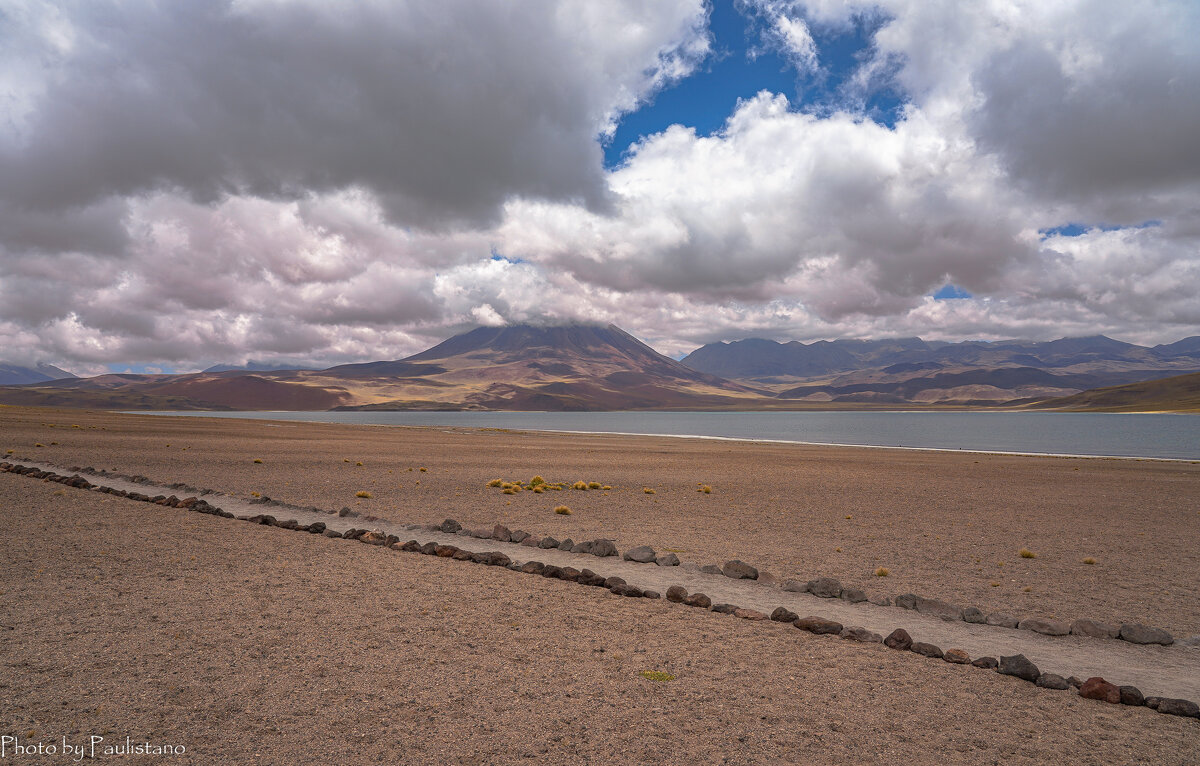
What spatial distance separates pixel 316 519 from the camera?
704 inches

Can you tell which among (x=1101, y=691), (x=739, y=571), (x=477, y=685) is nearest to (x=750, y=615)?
(x=739, y=571)

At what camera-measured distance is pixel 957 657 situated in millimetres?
8172

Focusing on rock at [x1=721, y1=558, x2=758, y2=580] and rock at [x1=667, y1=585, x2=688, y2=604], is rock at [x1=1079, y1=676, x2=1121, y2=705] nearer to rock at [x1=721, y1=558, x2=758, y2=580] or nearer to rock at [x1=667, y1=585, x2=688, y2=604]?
rock at [x1=667, y1=585, x2=688, y2=604]

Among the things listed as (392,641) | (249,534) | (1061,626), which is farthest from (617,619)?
(249,534)

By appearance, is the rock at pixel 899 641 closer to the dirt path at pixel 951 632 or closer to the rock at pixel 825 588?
the dirt path at pixel 951 632

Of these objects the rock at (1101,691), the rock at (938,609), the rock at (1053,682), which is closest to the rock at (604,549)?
the rock at (938,609)

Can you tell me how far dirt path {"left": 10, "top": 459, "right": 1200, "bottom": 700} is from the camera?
26.3 ft

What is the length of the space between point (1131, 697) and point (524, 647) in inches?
281

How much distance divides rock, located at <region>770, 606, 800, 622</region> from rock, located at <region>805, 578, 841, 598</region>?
75.6 inches

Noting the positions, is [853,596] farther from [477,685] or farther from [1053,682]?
[477,685]

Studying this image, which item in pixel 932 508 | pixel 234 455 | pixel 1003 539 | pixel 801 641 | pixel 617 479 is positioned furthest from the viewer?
pixel 234 455

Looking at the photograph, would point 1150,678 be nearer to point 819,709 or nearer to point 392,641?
point 819,709

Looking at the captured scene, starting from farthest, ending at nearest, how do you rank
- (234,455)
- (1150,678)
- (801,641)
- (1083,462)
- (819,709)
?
(1083,462)
(234,455)
(801,641)
(1150,678)
(819,709)

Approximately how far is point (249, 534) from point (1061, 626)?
1644 centimetres
